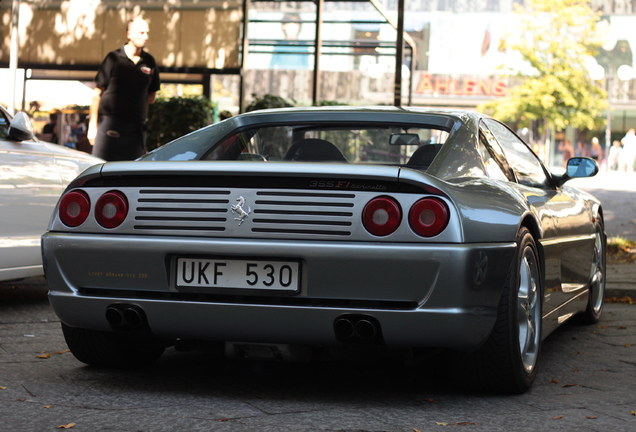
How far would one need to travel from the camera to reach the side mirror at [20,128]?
6.14 m

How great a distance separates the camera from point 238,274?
3.74m

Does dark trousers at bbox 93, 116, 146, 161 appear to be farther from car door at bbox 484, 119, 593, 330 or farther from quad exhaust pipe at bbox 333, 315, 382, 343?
quad exhaust pipe at bbox 333, 315, 382, 343

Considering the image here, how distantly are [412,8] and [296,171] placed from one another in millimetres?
41879

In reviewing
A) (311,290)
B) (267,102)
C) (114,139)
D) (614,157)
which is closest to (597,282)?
(311,290)

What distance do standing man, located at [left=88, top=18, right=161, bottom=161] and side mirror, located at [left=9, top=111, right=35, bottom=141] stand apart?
2381 mm

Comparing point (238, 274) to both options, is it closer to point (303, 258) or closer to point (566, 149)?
point (303, 258)

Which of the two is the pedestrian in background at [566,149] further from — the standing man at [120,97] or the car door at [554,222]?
the car door at [554,222]

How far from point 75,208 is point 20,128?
94.5 inches

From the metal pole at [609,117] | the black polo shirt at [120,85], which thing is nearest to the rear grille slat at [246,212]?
the black polo shirt at [120,85]

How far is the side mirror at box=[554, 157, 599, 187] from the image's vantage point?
18.3ft

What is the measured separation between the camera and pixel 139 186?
3.88 meters

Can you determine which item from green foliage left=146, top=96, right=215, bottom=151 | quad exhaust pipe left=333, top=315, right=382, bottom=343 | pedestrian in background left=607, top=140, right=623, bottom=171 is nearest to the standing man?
green foliage left=146, top=96, right=215, bottom=151

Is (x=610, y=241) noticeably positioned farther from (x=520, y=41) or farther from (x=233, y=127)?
(x=520, y=41)

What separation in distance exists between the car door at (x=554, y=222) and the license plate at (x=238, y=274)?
1311mm
